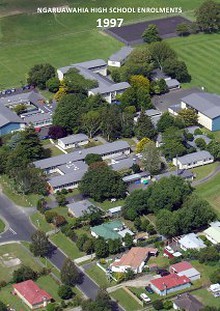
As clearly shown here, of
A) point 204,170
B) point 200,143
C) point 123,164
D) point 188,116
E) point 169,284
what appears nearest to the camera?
point 169,284

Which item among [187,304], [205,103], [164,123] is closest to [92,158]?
[164,123]

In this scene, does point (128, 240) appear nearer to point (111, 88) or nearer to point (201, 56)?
point (111, 88)

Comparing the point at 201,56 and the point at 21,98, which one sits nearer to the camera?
the point at 21,98

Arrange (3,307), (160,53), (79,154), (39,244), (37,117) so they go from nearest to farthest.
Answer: (3,307)
(39,244)
(79,154)
(37,117)
(160,53)

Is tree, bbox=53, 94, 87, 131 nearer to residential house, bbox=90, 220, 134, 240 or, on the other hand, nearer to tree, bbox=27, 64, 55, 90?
A: tree, bbox=27, 64, 55, 90

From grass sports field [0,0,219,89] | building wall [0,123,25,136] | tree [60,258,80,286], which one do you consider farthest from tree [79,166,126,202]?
grass sports field [0,0,219,89]

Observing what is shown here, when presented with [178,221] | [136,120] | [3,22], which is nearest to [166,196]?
[178,221]
